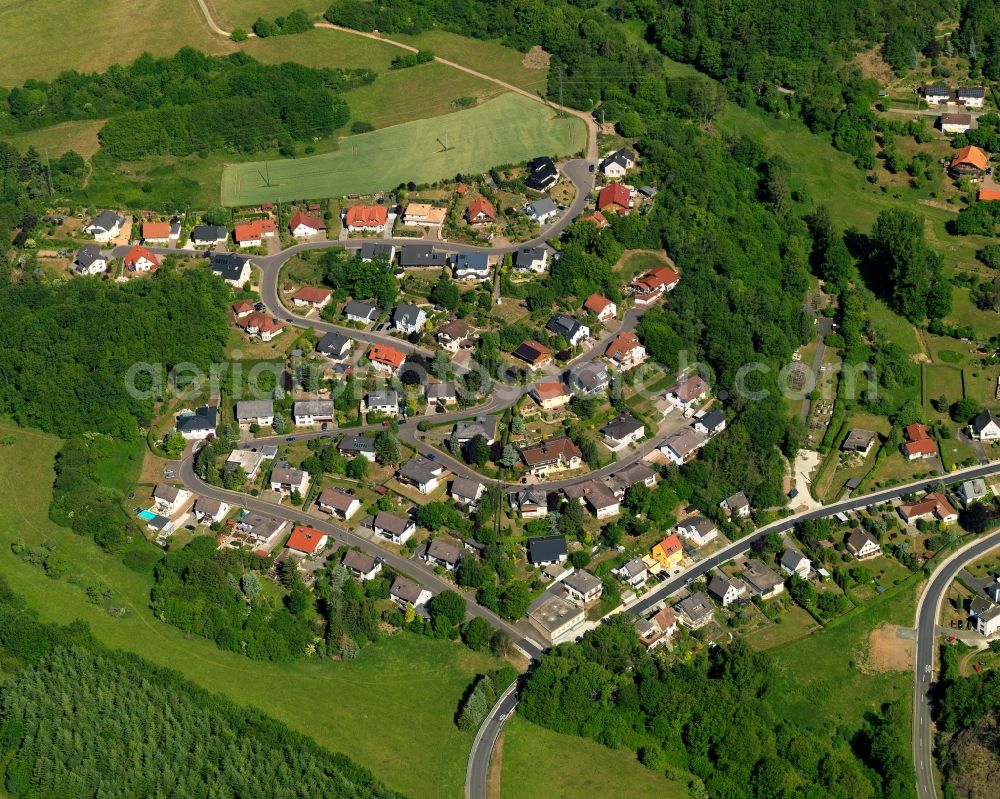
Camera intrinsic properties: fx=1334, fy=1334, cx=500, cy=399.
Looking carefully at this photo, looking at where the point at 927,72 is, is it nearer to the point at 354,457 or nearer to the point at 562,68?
the point at 562,68

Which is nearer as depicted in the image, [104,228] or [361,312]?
[361,312]

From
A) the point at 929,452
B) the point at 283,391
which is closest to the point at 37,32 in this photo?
the point at 283,391

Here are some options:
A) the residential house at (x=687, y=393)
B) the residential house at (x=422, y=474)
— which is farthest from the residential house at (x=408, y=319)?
the residential house at (x=687, y=393)

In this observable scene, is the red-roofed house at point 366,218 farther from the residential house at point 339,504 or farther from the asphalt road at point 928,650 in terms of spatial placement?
the asphalt road at point 928,650

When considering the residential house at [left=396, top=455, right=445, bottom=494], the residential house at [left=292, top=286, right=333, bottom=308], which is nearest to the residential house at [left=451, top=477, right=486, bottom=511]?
the residential house at [left=396, top=455, right=445, bottom=494]

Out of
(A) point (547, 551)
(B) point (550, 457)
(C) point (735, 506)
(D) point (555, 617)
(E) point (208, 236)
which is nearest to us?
(D) point (555, 617)

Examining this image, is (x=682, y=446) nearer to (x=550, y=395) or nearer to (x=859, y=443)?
(x=550, y=395)

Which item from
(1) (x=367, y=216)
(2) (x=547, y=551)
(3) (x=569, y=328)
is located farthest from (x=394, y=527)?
(1) (x=367, y=216)
